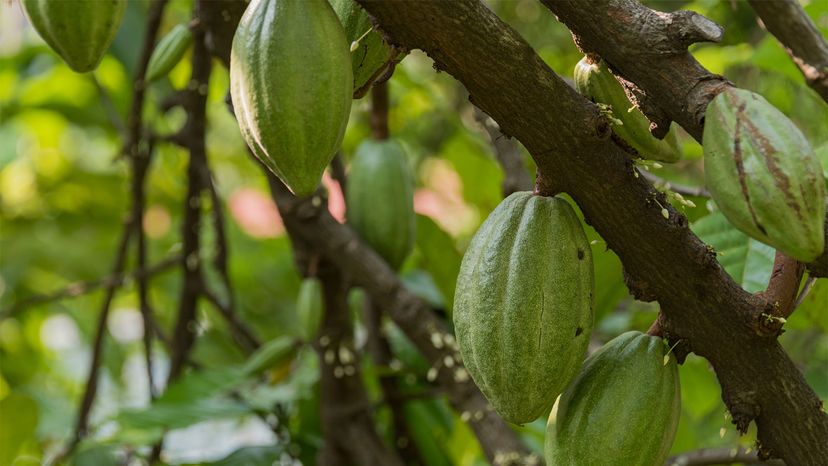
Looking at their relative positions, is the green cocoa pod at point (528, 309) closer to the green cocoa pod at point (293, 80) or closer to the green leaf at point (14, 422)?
the green cocoa pod at point (293, 80)

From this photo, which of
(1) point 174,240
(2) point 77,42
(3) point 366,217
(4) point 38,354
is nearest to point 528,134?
(2) point 77,42

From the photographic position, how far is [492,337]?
70cm

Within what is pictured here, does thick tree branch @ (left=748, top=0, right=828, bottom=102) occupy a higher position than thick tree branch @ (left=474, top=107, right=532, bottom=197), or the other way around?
thick tree branch @ (left=748, top=0, right=828, bottom=102)

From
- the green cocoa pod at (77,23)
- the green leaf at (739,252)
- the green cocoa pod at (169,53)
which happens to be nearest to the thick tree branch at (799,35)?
the green cocoa pod at (77,23)

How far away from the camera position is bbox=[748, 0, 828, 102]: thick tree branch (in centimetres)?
56

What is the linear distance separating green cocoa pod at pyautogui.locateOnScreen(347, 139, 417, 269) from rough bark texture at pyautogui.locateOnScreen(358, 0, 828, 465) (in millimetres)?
715

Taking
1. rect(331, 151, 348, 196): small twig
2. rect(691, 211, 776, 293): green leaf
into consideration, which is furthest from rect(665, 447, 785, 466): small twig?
rect(331, 151, 348, 196): small twig

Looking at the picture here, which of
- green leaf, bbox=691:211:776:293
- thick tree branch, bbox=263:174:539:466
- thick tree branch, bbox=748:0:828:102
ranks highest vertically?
thick tree branch, bbox=748:0:828:102

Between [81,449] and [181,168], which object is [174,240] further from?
[81,449]

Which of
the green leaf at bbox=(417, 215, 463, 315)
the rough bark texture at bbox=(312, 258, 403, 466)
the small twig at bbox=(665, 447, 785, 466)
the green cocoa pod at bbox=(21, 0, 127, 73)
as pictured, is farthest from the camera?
the green leaf at bbox=(417, 215, 463, 315)

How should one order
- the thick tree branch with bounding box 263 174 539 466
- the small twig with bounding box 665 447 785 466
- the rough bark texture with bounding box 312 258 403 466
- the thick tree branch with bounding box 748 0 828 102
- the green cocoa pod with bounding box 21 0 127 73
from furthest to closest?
1. the rough bark texture with bounding box 312 258 403 466
2. the thick tree branch with bounding box 263 174 539 466
3. the small twig with bounding box 665 447 785 466
4. the green cocoa pod with bounding box 21 0 127 73
5. the thick tree branch with bounding box 748 0 828 102

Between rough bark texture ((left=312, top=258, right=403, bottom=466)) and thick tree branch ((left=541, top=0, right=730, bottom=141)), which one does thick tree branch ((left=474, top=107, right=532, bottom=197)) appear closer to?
rough bark texture ((left=312, top=258, right=403, bottom=466))

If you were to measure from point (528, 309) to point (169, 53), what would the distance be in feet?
2.11

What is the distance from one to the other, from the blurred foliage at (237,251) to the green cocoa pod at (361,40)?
0.58 m
